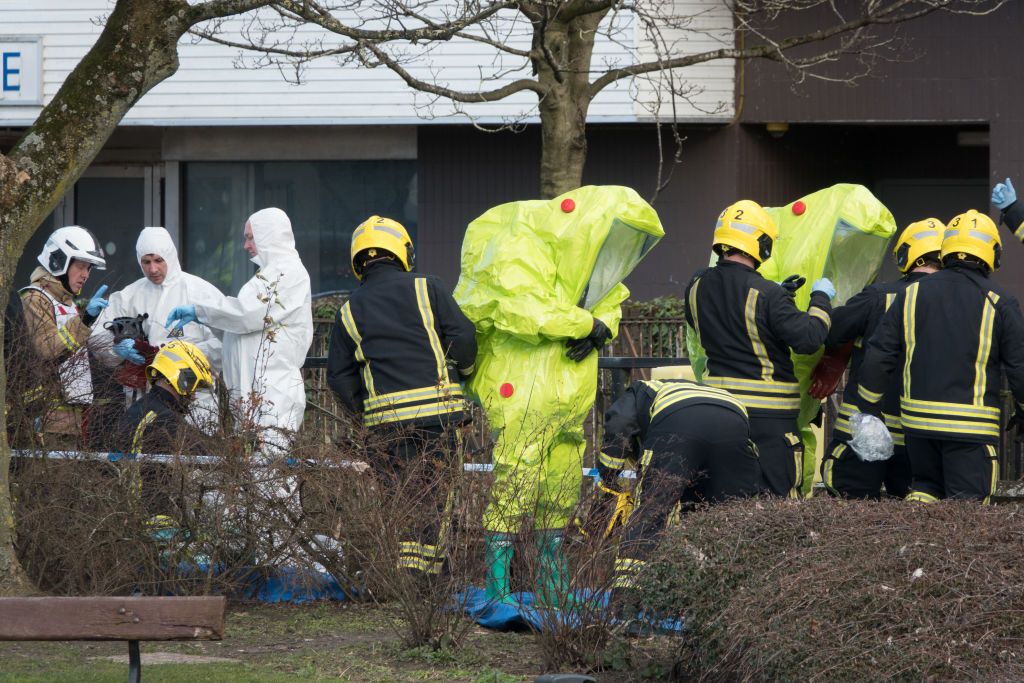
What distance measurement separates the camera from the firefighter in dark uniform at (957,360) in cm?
619

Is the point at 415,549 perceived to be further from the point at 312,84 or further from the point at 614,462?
the point at 312,84

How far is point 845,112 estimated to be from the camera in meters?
12.6

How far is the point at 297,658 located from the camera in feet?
18.0

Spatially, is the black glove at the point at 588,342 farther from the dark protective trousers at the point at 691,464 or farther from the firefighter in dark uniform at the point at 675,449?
the dark protective trousers at the point at 691,464

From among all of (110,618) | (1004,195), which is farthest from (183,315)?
(1004,195)

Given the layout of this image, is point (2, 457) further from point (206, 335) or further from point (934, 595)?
point (934, 595)

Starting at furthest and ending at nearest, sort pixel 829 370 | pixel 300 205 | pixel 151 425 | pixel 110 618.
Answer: pixel 300 205
pixel 829 370
pixel 151 425
pixel 110 618

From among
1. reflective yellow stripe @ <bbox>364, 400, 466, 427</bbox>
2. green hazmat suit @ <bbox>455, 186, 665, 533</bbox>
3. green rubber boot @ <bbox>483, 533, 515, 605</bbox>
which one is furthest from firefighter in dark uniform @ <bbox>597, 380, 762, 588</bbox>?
reflective yellow stripe @ <bbox>364, 400, 466, 427</bbox>

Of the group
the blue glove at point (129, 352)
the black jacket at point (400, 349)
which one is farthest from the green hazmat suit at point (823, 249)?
the blue glove at point (129, 352)

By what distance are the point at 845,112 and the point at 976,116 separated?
1156mm

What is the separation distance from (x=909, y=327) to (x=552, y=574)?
2291 millimetres

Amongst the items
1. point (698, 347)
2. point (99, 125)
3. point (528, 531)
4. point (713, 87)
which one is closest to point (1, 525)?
point (99, 125)

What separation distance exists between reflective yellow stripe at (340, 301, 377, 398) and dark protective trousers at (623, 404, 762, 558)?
157 centimetres

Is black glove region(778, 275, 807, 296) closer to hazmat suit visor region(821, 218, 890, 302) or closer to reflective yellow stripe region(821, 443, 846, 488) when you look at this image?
Answer: hazmat suit visor region(821, 218, 890, 302)
